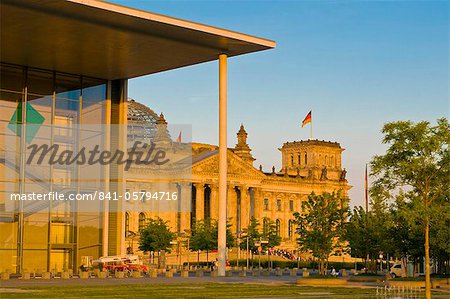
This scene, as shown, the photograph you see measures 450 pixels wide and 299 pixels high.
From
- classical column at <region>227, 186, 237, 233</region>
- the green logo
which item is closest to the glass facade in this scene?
the green logo

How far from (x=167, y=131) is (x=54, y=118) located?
9161 centimetres

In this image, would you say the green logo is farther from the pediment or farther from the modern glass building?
the pediment

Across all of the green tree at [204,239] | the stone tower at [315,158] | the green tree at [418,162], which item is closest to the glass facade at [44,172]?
the green tree at [418,162]

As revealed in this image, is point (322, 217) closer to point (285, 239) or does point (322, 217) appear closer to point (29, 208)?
point (29, 208)

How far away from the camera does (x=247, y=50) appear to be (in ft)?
172

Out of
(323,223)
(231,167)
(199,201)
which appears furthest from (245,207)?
(323,223)

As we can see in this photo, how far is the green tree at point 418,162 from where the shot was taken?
38.8 metres

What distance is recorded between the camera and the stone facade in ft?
480

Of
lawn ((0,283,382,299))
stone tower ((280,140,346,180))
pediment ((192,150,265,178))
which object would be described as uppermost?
stone tower ((280,140,346,180))

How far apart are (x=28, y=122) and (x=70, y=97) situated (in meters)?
3.81

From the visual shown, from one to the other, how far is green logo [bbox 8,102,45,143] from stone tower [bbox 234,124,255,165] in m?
109

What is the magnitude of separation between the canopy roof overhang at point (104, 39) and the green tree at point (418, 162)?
45.1 ft

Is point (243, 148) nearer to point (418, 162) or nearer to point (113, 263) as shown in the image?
point (113, 263)

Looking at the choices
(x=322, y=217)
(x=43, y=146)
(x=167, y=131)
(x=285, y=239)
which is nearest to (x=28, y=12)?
(x=43, y=146)
